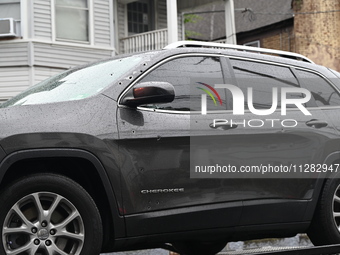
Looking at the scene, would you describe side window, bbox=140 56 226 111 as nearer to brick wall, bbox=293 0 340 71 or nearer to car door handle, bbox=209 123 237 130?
car door handle, bbox=209 123 237 130

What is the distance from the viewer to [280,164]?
6.38 meters

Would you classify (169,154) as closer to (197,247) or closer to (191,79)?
(191,79)

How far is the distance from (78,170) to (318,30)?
25.5 m

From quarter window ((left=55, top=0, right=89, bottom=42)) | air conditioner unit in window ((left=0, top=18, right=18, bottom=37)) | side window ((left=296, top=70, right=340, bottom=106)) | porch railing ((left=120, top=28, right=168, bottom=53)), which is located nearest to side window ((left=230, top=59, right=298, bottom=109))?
side window ((left=296, top=70, right=340, bottom=106))

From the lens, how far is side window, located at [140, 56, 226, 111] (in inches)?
240

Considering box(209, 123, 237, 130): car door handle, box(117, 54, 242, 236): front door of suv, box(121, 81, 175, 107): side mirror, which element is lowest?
box(117, 54, 242, 236): front door of suv

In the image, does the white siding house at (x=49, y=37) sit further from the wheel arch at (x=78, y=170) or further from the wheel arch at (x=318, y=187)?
the wheel arch at (x=78, y=170)

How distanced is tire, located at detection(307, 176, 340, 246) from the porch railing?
17.0 meters

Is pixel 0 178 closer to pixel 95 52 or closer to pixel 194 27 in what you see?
pixel 95 52

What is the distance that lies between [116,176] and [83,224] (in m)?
0.43

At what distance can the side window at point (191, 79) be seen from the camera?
20.0 ft

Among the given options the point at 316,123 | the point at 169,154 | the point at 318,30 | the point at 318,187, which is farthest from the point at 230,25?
the point at 169,154

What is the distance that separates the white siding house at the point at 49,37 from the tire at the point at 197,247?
14134 mm

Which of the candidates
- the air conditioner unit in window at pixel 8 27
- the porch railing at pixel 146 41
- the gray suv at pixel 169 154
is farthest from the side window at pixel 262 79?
the porch railing at pixel 146 41
